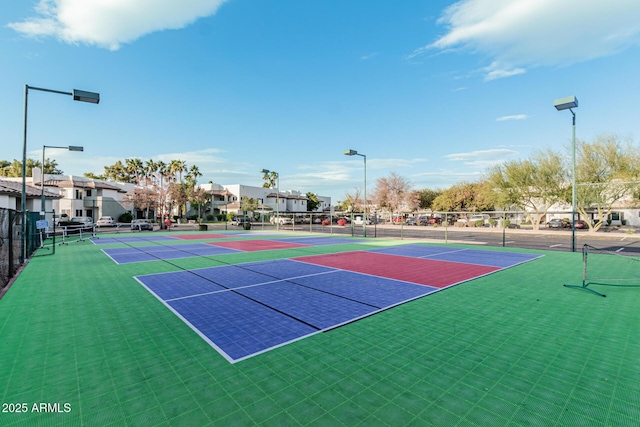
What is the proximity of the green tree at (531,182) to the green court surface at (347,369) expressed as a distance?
39597mm

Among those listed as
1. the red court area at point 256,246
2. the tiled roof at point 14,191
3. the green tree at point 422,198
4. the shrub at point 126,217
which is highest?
the green tree at point 422,198

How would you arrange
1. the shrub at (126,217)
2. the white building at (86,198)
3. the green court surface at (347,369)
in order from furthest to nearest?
the shrub at (126,217), the white building at (86,198), the green court surface at (347,369)

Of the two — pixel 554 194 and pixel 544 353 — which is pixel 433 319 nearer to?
pixel 544 353

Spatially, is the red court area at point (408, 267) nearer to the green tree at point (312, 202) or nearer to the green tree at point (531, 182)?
the green tree at point (531, 182)

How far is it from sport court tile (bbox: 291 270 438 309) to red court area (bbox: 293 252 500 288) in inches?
26.4

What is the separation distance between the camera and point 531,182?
41.4 meters

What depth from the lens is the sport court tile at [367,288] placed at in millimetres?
7359

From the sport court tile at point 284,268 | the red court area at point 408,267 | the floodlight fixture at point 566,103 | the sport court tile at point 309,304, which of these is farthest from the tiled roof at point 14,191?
the floodlight fixture at point 566,103

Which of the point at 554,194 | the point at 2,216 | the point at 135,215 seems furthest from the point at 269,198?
the point at 2,216

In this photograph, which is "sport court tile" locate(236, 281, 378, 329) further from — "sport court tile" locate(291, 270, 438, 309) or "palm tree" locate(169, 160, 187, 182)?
"palm tree" locate(169, 160, 187, 182)

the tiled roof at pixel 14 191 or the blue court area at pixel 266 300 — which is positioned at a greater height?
the tiled roof at pixel 14 191

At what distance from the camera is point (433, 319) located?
5969 millimetres

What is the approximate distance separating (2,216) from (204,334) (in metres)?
10.1

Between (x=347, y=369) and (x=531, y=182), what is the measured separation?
1844 inches
